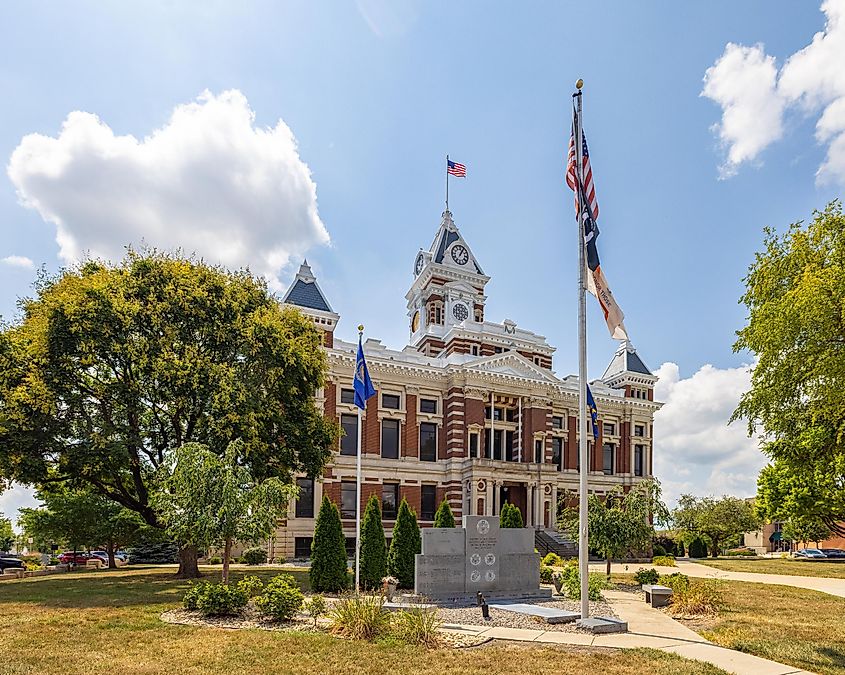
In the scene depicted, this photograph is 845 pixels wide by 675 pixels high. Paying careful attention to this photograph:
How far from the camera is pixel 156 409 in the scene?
27922 mm

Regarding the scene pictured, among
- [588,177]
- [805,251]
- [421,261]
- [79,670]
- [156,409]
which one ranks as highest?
[421,261]

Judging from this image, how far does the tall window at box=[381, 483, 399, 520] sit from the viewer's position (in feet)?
151

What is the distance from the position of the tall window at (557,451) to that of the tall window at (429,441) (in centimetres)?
1015

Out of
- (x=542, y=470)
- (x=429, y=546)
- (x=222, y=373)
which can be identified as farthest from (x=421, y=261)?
(x=429, y=546)

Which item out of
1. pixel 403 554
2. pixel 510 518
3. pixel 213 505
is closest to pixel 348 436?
pixel 510 518

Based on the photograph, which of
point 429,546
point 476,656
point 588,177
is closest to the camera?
point 476,656

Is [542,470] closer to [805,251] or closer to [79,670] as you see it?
[805,251]

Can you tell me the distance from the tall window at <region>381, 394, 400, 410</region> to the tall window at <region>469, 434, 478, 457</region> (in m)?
5.84

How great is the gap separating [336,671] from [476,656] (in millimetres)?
2630

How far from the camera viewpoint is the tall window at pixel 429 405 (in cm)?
4844

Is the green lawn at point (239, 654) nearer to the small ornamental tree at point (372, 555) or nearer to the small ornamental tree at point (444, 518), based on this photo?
the small ornamental tree at point (372, 555)

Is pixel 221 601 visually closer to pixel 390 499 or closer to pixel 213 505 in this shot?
pixel 213 505

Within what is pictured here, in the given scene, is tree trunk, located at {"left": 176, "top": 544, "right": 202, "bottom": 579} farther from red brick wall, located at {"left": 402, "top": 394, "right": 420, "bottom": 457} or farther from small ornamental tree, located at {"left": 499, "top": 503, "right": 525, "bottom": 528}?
red brick wall, located at {"left": 402, "top": 394, "right": 420, "bottom": 457}

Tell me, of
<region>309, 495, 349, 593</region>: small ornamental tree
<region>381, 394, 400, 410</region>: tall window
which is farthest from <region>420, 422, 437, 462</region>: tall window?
<region>309, 495, 349, 593</region>: small ornamental tree
